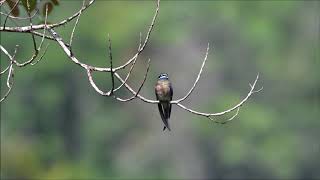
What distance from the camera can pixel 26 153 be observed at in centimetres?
3516

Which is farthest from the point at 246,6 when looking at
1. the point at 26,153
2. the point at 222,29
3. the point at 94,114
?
the point at 26,153

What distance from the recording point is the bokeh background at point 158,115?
3655cm

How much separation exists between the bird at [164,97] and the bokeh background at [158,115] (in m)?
24.1

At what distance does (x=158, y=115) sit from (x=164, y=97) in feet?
102

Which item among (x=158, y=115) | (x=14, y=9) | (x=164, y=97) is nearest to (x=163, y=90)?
(x=164, y=97)

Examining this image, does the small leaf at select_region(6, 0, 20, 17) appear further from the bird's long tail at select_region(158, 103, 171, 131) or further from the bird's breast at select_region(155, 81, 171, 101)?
the bird's breast at select_region(155, 81, 171, 101)

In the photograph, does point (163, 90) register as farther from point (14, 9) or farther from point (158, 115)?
point (158, 115)

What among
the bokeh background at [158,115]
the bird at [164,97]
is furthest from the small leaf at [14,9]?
the bokeh background at [158,115]

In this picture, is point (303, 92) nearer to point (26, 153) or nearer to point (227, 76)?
point (227, 76)

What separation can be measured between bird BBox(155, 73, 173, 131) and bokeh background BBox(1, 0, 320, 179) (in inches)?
948

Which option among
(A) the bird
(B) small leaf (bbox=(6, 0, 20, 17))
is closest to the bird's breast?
(A) the bird

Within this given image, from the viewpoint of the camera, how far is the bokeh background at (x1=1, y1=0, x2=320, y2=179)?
3655cm

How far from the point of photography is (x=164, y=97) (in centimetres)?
748

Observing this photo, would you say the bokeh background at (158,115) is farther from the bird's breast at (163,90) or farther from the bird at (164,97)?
the bird's breast at (163,90)
